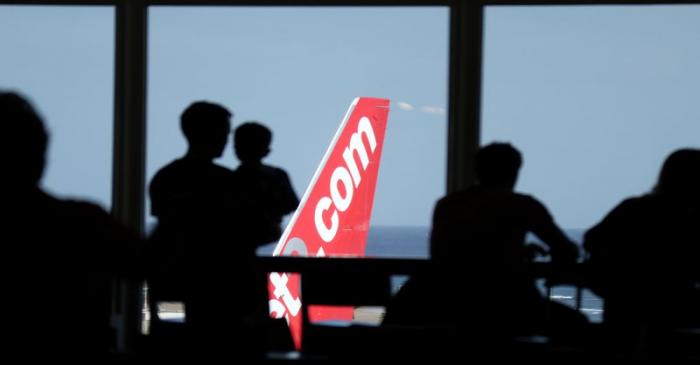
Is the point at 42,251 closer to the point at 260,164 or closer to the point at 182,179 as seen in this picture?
the point at 182,179

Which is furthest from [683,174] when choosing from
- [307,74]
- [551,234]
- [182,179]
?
[307,74]

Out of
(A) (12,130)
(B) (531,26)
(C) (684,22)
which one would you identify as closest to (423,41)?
(B) (531,26)

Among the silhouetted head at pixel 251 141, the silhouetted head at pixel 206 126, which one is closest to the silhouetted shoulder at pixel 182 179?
the silhouetted head at pixel 206 126

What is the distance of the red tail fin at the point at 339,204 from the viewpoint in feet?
21.3

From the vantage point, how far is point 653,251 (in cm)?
288

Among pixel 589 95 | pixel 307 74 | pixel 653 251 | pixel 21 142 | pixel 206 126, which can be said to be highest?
pixel 307 74

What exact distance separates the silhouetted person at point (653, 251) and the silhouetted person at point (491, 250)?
0.18 metres

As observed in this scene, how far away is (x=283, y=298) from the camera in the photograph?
6156mm

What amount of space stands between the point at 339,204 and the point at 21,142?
666 cm

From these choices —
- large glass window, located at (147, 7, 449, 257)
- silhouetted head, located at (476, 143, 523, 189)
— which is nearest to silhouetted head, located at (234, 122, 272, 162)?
large glass window, located at (147, 7, 449, 257)

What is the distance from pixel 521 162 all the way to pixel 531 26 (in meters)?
1.62

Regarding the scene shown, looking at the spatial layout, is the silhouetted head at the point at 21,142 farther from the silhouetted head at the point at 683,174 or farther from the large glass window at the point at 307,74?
the large glass window at the point at 307,74

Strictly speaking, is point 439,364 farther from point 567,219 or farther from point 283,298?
point 283,298

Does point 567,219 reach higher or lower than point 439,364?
higher
